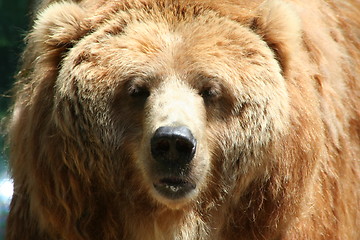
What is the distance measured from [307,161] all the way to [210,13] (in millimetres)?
1001

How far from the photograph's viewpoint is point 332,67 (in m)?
5.39

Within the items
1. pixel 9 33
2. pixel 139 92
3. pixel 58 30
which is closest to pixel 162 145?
pixel 139 92

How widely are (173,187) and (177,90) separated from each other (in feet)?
1.68

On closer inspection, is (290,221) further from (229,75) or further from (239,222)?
(229,75)

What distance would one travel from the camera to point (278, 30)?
4770 mm

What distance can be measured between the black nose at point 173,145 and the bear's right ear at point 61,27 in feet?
2.79

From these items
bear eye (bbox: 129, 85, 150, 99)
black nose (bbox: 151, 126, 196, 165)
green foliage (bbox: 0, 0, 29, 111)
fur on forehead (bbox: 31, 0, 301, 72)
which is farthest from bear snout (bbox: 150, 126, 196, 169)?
green foliage (bbox: 0, 0, 29, 111)

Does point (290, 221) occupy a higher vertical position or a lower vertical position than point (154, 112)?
lower

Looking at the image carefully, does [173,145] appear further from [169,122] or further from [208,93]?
[208,93]

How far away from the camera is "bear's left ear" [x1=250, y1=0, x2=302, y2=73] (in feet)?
15.7

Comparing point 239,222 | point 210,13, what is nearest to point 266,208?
point 239,222

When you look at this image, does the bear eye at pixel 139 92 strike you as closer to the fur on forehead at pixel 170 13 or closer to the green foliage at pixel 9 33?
the fur on forehead at pixel 170 13

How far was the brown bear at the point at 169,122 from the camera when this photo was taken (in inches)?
179

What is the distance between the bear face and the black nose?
0.01m
